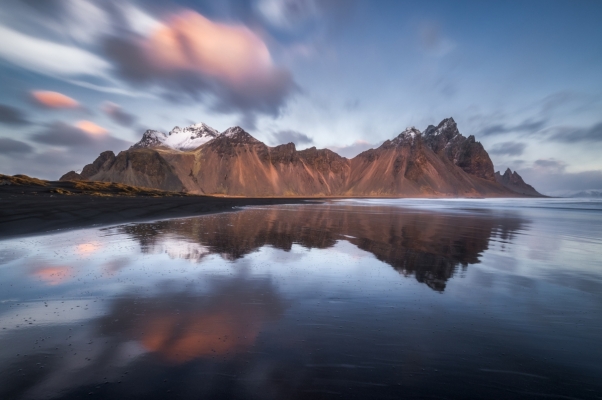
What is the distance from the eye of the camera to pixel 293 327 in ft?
21.0

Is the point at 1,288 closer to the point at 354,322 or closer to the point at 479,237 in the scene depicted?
the point at 354,322

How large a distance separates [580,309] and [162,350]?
10.2 metres

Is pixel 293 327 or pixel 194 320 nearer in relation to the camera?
pixel 293 327

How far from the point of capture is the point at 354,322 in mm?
6688

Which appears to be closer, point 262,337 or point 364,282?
point 262,337

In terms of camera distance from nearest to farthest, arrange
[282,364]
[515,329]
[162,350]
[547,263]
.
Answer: [282,364], [162,350], [515,329], [547,263]

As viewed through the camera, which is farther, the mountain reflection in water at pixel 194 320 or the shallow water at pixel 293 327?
the mountain reflection in water at pixel 194 320

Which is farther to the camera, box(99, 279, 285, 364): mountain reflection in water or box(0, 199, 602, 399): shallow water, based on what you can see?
box(99, 279, 285, 364): mountain reflection in water

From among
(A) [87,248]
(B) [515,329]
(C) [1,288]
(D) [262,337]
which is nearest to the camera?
(D) [262,337]

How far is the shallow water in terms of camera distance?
4500mm

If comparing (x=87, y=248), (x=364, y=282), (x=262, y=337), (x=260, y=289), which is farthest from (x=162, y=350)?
(x=87, y=248)

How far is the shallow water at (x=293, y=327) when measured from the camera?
177 inches

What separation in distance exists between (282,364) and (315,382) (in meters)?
0.69

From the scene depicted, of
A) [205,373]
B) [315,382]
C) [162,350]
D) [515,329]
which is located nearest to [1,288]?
[162,350]
